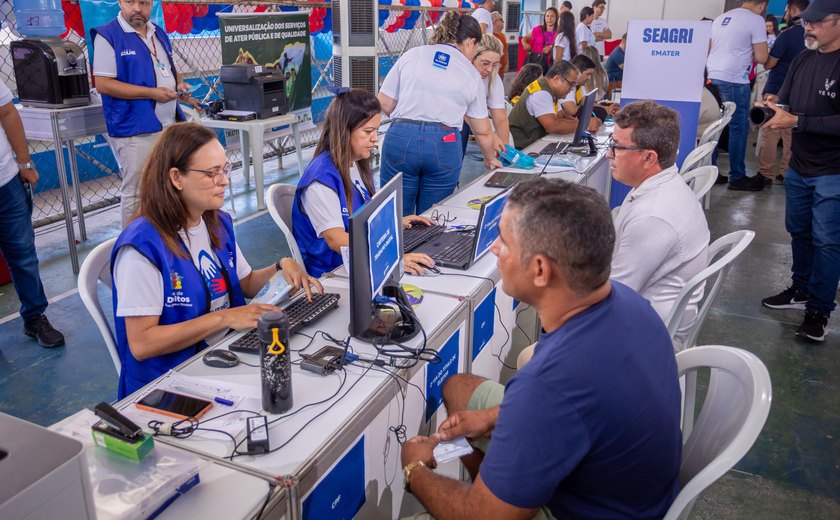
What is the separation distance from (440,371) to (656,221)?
2.69 ft

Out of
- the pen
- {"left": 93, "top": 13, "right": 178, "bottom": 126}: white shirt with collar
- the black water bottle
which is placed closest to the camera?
the black water bottle

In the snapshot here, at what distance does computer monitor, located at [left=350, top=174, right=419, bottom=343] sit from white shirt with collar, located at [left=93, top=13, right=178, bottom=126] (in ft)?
8.24

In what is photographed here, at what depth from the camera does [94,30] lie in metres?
3.78

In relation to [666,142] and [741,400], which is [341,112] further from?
[741,400]

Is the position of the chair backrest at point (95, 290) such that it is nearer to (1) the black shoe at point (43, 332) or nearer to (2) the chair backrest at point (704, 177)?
(1) the black shoe at point (43, 332)

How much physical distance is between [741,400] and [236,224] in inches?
167

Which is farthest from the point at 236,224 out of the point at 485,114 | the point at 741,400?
the point at 741,400

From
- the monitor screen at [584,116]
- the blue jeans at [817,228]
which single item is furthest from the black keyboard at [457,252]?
the monitor screen at [584,116]

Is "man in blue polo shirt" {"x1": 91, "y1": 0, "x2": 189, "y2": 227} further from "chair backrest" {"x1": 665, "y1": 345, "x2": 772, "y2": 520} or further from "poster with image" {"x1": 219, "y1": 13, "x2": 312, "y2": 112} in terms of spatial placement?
"chair backrest" {"x1": 665, "y1": 345, "x2": 772, "y2": 520}

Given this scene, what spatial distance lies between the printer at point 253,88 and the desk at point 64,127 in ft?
4.49

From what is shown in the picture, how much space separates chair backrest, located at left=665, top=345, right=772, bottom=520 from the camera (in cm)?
122

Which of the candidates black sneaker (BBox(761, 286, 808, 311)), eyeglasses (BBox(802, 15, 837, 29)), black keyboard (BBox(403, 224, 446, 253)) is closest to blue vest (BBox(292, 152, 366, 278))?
black keyboard (BBox(403, 224, 446, 253))

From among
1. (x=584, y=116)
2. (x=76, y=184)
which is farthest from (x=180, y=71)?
(x=584, y=116)

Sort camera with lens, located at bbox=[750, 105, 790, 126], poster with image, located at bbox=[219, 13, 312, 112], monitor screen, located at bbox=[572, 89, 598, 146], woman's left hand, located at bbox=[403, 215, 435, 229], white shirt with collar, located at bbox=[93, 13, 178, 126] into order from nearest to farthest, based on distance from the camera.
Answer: woman's left hand, located at bbox=[403, 215, 435, 229], camera with lens, located at bbox=[750, 105, 790, 126], white shirt with collar, located at bbox=[93, 13, 178, 126], monitor screen, located at bbox=[572, 89, 598, 146], poster with image, located at bbox=[219, 13, 312, 112]
